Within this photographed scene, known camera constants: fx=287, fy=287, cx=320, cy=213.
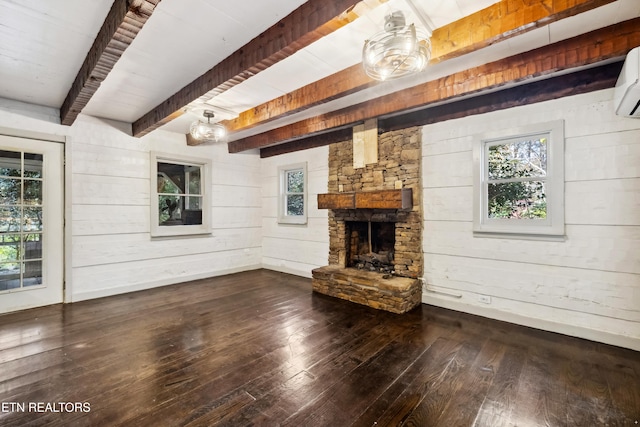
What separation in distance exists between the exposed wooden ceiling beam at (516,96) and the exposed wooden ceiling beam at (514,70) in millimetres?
494

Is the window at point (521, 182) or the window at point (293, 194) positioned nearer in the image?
the window at point (521, 182)

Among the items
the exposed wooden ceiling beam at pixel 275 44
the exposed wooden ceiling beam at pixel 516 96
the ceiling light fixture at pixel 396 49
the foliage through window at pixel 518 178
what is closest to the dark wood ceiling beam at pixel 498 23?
the ceiling light fixture at pixel 396 49

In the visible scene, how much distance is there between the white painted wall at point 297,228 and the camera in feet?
16.3

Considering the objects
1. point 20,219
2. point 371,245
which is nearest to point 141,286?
point 20,219

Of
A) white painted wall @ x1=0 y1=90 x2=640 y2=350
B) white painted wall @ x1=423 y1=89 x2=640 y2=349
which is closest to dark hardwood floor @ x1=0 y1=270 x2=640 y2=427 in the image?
white painted wall @ x1=423 y1=89 x2=640 y2=349

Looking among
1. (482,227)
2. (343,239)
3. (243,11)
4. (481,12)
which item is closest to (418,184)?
(482,227)

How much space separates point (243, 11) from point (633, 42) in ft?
8.87

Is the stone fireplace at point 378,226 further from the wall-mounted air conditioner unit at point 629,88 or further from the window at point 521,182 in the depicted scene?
the wall-mounted air conditioner unit at point 629,88

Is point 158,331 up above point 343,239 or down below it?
below

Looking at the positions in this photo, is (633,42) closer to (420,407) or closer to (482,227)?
(482,227)

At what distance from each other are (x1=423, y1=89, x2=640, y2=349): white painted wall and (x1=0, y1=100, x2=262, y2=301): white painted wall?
398 centimetres

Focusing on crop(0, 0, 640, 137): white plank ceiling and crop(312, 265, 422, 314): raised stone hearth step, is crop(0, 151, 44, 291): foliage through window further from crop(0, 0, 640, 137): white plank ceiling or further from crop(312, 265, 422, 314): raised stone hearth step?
crop(312, 265, 422, 314): raised stone hearth step

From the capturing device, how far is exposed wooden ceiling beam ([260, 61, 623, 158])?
8.52 feet

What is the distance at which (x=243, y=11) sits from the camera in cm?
189
